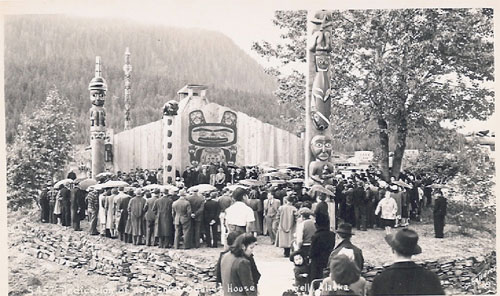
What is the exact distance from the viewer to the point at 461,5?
9977 millimetres

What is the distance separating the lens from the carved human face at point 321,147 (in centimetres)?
1009

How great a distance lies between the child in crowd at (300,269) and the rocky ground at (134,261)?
866 millimetres

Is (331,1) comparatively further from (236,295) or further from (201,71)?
(236,295)

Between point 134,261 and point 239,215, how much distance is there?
1881mm

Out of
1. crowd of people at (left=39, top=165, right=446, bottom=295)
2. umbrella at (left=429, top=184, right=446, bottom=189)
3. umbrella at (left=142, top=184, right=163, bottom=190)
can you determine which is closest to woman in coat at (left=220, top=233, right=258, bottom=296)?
crowd of people at (left=39, top=165, right=446, bottom=295)

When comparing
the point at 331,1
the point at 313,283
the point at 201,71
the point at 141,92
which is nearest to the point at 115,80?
the point at 141,92

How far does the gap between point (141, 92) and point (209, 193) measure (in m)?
2.11

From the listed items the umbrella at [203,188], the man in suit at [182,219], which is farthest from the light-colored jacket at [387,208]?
the man in suit at [182,219]

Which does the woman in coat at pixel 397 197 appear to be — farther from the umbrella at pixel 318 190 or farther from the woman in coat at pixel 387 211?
the umbrella at pixel 318 190

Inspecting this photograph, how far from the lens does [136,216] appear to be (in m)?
10.1

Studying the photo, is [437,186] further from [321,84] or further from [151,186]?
[151,186]

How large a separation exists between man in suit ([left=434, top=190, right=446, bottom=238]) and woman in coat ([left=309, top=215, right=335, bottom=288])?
125 inches

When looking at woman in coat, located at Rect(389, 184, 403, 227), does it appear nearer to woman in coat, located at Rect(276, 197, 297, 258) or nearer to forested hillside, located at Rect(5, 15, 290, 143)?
woman in coat, located at Rect(276, 197, 297, 258)

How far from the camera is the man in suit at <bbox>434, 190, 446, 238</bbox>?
10391 millimetres
